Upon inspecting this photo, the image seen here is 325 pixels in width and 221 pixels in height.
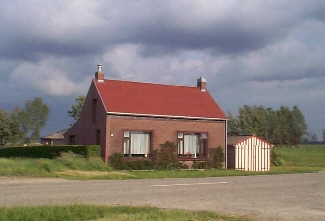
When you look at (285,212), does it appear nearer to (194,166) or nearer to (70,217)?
(70,217)

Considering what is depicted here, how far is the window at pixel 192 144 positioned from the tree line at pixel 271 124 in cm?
4372

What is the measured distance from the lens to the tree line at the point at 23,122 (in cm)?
7131

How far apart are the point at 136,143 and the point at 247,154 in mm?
9790

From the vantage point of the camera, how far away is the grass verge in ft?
39.0

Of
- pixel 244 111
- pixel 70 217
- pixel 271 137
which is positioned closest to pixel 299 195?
pixel 70 217

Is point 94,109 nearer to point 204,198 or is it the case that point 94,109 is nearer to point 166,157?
point 166,157

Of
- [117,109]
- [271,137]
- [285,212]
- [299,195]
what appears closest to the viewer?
[285,212]

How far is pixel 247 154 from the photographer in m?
40.2

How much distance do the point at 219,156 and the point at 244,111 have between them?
167 feet

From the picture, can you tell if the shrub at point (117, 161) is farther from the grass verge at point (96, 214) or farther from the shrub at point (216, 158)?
the grass verge at point (96, 214)

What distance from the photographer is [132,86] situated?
39.8 m

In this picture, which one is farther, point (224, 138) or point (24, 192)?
point (224, 138)

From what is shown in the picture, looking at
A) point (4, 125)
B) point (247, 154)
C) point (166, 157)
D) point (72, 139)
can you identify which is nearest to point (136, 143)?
point (166, 157)

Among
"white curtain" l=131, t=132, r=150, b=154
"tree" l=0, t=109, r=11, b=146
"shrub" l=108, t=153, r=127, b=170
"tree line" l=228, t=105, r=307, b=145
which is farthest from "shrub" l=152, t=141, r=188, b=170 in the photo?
"tree line" l=228, t=105, r=307, b=145
